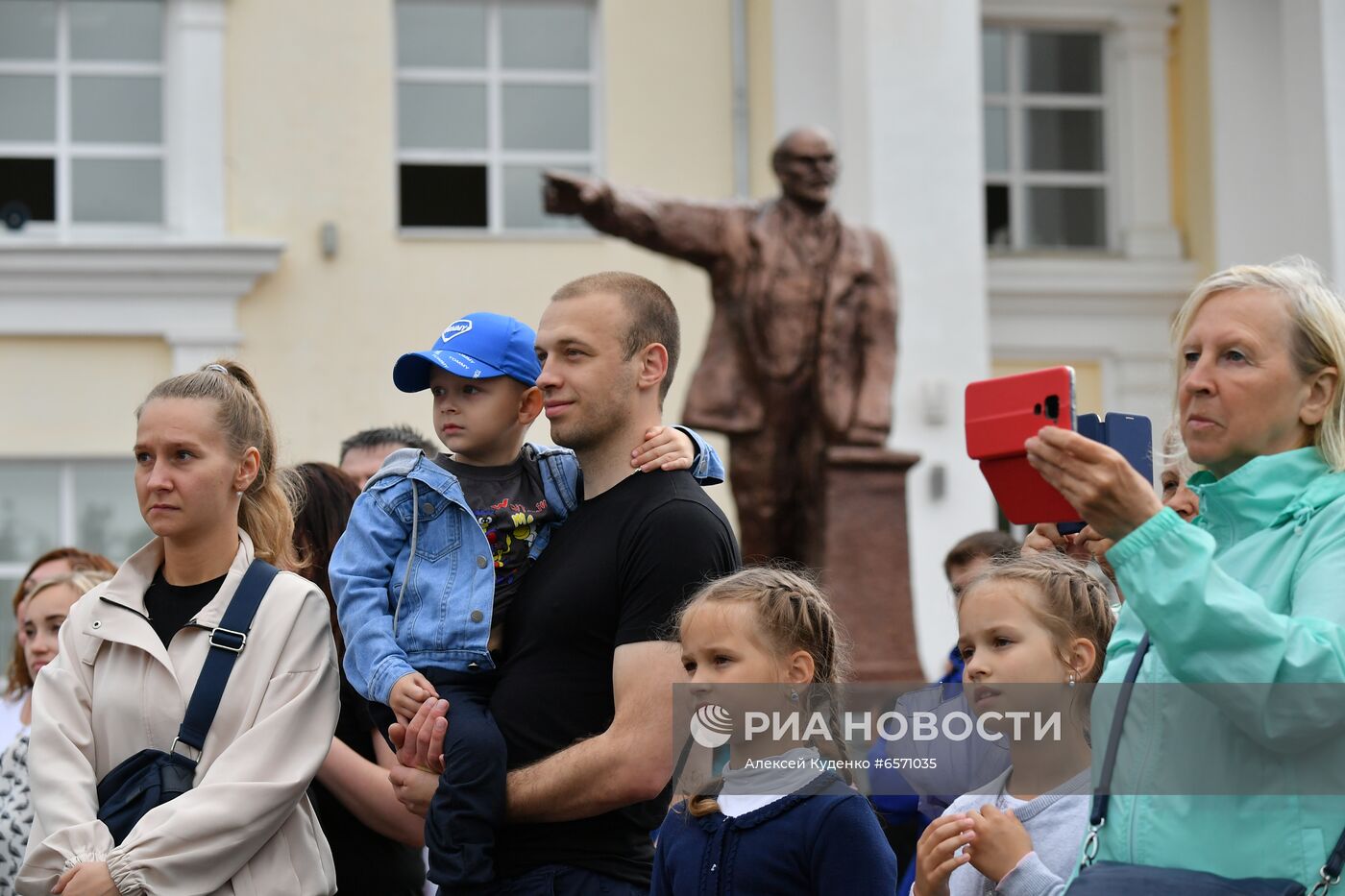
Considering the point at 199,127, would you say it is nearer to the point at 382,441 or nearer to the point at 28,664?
the point at 28,664

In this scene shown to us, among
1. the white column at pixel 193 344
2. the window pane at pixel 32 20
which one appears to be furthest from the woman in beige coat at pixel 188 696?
the window pane at pixel 32 20

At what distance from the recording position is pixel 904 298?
13.6 metres

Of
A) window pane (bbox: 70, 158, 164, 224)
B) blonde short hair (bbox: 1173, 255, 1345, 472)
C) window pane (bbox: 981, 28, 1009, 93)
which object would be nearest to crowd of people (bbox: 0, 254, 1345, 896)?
blonde short hair (bbox: 1173, 255, 1345, 472)

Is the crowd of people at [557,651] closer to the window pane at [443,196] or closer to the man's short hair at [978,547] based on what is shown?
the man's short hair at [978,547]

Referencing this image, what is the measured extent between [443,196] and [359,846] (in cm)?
1137

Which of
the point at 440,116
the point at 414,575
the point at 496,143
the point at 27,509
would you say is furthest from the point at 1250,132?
the point at 414,575

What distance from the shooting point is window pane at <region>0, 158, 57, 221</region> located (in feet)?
47.3

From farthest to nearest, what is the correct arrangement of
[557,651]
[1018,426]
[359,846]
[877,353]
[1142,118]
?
[1142,118]
[877,353]
[359,846]
[557,651]
[1018,426]

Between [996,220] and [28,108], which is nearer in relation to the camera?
[28,108]

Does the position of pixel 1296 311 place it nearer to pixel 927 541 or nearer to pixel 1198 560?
pixel 1198 560

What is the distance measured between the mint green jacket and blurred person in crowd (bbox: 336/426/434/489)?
2.72 metres

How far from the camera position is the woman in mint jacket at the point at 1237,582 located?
7.42ft

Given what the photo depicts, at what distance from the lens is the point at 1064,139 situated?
1594cm

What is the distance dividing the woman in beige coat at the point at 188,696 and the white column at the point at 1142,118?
1321 centimetres
